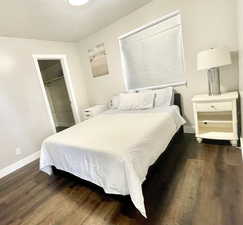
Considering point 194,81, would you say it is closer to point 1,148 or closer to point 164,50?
point 164,50

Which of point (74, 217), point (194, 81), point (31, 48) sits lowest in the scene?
point (74, 217)

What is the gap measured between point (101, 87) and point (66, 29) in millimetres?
1485

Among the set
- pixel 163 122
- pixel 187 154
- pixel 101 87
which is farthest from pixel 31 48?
pixel 187 154

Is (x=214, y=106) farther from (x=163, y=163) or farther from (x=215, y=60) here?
(x=163, y=163)

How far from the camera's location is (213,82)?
250cm

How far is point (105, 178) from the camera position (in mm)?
1557

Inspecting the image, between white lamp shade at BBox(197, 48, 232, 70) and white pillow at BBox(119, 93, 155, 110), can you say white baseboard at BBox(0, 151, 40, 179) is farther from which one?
white lamp shade at BBox(197, 48, 232, 70)

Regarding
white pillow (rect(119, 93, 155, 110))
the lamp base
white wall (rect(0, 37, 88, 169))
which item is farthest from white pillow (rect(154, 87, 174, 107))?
white wall (rect(0, 37, 88, 169))

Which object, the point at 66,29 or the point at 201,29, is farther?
the point at 66,29

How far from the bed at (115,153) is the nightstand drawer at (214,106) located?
446 mm

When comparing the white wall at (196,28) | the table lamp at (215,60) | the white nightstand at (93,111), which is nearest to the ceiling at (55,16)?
the white wall at (196,28)

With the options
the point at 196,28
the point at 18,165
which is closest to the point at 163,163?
the point at 196,28

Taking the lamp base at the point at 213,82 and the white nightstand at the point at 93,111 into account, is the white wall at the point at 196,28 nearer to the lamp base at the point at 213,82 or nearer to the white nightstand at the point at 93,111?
the lamp base at the point at 213,82

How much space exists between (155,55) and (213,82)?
1.15 metres
